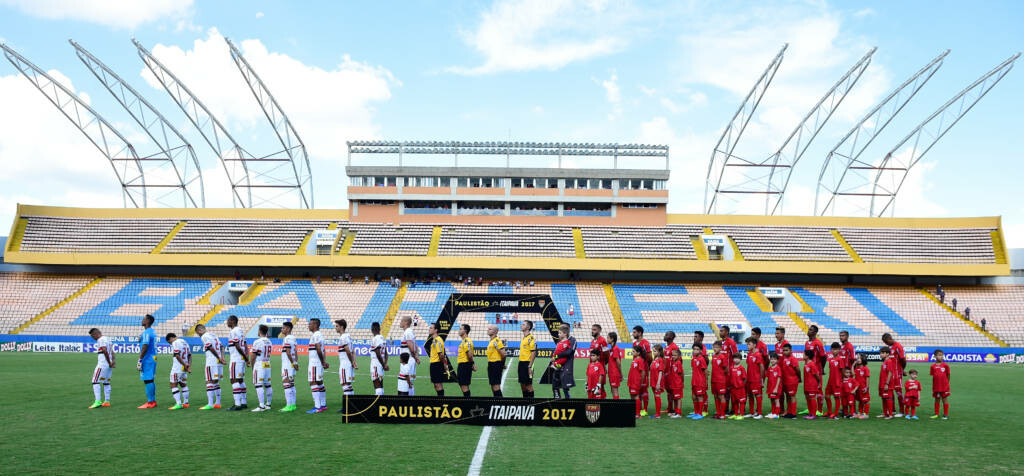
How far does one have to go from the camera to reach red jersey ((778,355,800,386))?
1254 cm

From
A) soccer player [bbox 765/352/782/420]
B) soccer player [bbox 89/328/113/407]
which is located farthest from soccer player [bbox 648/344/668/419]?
soccer player [bbox 89/328/113/407]

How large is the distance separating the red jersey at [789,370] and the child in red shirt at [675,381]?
2.02m

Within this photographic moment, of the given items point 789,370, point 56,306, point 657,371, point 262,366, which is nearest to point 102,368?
point 262,366

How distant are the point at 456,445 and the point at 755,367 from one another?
6613 millimetres

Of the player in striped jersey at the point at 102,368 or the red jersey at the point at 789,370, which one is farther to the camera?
the player in striped jersey at the point at 102,368

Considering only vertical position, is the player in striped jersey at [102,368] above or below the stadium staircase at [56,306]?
below

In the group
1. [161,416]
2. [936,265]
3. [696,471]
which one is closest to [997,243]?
[936,265]

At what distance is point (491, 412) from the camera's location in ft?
36.4

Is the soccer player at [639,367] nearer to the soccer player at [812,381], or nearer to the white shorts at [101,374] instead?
the soccer player at [812,381]

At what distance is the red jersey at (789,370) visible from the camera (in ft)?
41.1

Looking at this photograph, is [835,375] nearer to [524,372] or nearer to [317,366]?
[524,372]

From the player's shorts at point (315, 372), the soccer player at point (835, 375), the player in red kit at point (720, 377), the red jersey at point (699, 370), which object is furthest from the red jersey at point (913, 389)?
the player's shorts at point (315, 372)

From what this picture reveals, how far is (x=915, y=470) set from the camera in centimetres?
838

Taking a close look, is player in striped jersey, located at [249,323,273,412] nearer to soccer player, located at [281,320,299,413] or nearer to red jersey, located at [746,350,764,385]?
soccer player, located at [281,320,299,413]
